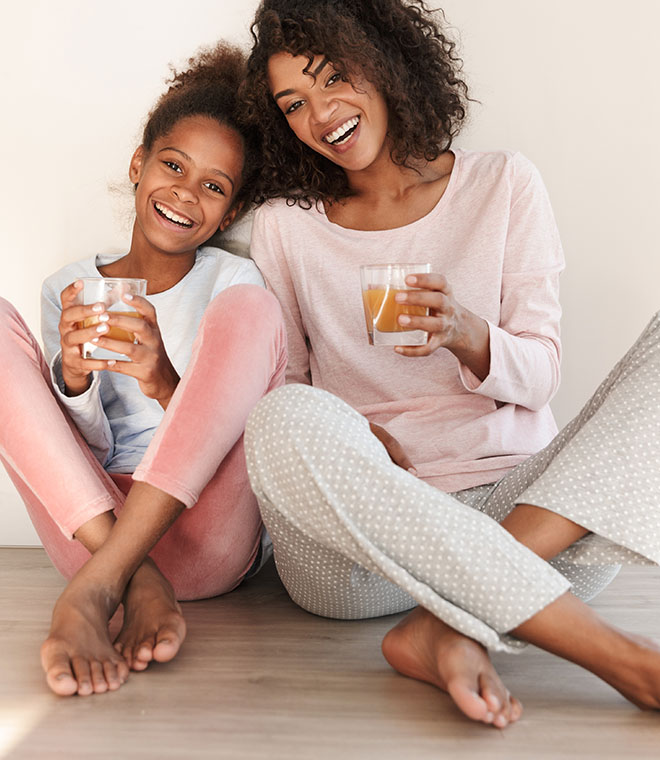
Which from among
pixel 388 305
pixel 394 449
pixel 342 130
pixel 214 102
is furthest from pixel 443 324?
pixel 214 102

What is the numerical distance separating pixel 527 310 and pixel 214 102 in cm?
73

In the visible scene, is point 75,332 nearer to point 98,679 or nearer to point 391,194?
point 98,679

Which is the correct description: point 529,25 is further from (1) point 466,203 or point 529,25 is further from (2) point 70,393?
(2) point 70,393

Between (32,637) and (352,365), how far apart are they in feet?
2.29

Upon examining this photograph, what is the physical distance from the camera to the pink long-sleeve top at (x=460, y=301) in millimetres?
1388

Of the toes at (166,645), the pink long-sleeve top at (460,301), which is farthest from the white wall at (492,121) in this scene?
the toes at (166,645)

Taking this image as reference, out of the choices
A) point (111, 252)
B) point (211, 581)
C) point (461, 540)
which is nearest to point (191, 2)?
point (111, 252)

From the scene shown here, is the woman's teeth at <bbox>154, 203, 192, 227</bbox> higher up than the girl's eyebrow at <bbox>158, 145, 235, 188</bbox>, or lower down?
lower down

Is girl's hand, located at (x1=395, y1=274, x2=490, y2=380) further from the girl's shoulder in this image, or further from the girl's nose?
the girl's shoulder

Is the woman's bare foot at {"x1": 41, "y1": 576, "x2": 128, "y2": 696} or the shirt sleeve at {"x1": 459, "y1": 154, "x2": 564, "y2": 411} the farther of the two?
the shirt sleeve at {"x1": 459, "y1": 154, "x2": 564, "y2": 411}

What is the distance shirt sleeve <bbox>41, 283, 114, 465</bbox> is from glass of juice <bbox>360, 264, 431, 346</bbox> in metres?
0.45

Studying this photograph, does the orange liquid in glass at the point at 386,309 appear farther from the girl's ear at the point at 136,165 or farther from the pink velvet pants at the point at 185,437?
the girl's ear at the point at 136,165

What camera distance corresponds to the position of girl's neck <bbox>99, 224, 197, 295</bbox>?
1.68m

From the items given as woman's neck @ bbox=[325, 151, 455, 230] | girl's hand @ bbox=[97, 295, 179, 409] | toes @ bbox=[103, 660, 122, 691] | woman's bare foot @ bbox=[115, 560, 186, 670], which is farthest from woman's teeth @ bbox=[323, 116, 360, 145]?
toes @ bbox=[103, 660, 122, 691]
